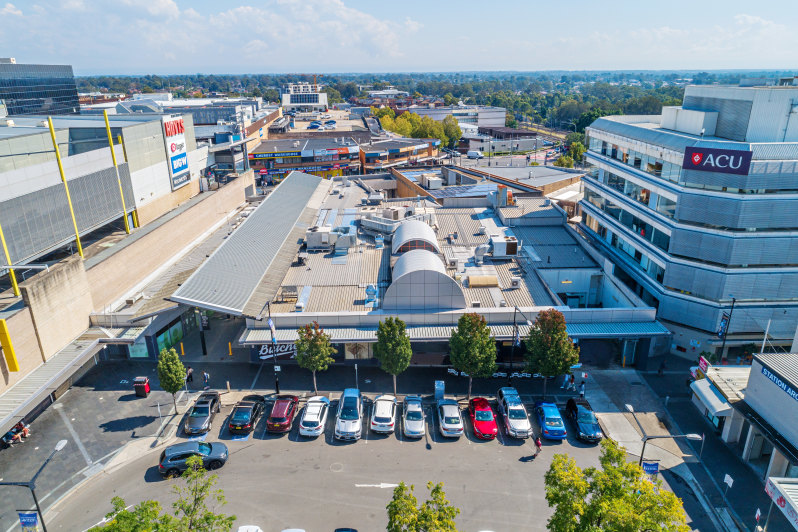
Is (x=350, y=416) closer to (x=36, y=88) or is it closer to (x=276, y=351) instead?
(x=276, y=351)

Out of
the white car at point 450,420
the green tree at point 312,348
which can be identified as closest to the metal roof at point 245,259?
the green tree at point 312,348

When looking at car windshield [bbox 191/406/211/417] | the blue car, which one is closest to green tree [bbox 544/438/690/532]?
the blue car

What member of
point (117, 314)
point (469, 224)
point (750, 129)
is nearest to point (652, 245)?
point (750, 129)

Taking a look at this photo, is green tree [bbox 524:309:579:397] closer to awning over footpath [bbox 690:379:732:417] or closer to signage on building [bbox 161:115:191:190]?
awning over footpath [bbox 690:379:732:417]

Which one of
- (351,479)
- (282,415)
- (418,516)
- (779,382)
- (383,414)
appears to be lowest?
(351,479)

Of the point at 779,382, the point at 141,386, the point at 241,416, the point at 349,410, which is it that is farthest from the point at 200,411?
the point at 779,382

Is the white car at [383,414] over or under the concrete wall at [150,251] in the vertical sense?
under

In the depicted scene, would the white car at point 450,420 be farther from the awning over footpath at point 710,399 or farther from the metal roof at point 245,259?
the metal roof at point 245,259
